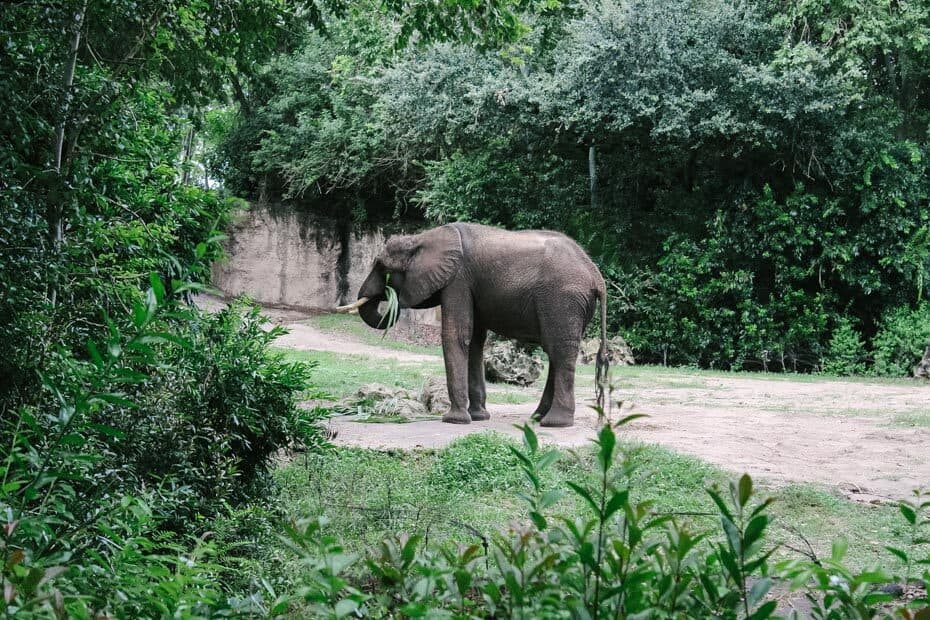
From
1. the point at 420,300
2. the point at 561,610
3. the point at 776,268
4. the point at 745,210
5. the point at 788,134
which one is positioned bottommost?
the point at 561,610

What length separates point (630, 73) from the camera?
1702 centimetres

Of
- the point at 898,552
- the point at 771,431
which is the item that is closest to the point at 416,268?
the point at 771,431

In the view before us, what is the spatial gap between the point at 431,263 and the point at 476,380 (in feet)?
4.26

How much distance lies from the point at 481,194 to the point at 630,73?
4.60m

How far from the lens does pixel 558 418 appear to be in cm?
873

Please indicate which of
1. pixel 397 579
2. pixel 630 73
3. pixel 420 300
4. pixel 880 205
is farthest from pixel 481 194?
pixel 397 579

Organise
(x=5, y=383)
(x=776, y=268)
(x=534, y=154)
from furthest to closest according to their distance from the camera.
A: (x=534, y=154), (x=776, y=268), (x=5, y=383)

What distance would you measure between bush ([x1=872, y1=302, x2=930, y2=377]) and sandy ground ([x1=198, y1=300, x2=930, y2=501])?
349 cm

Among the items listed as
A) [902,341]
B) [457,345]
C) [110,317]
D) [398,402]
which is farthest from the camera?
[902,341]

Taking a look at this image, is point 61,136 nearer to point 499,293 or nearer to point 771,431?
point 499,293

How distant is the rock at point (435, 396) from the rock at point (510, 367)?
3.13m

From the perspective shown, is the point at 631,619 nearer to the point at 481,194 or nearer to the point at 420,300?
the point at 420,300

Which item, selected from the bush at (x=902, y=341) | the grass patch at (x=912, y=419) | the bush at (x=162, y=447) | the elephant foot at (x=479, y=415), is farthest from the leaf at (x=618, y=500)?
the bush at (x=902, y=341)

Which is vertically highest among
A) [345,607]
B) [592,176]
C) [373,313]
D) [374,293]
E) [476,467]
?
[592,176]
